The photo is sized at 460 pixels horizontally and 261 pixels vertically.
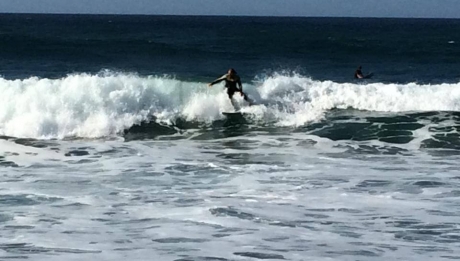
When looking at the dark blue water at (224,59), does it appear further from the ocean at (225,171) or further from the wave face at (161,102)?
the wave face at (161,102)

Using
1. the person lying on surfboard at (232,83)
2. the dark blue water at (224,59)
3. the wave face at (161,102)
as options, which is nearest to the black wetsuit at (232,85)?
the person lying on surfboard at (232,83)

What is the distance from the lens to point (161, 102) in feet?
62.8

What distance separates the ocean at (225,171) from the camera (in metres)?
8.57

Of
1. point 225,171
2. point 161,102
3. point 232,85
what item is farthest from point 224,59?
point 225,171

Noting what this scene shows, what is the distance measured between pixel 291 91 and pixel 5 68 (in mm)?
14201

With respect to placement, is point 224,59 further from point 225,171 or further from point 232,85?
point 225,171

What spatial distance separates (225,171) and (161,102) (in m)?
6.94

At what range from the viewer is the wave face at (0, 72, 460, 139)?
1705cm

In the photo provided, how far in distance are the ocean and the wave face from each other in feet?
0.14

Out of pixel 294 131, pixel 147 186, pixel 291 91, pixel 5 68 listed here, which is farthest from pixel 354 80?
pixel 147 186

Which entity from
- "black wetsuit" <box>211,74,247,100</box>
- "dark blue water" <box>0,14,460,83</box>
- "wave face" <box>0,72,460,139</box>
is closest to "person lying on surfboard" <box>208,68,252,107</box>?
"black wetsuit" <box>211,74,247,100</box>

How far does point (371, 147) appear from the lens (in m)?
15.1

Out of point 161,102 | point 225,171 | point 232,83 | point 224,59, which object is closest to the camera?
point 225,171

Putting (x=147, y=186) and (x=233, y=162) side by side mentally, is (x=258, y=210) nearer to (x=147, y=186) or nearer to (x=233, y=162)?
(x=147, y=186)
